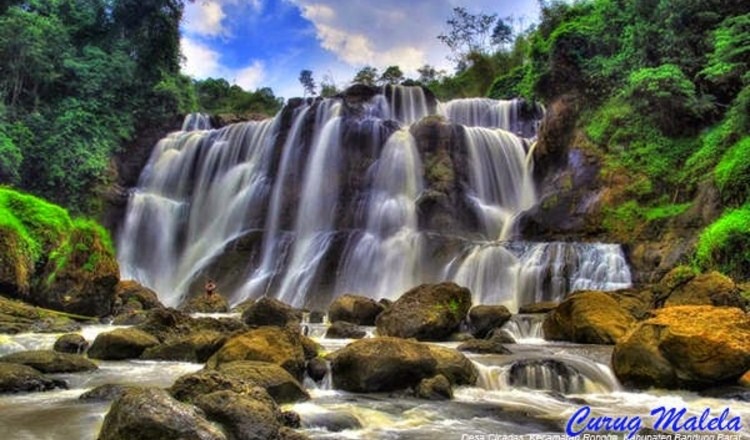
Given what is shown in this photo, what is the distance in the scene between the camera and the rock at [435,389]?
9087mm

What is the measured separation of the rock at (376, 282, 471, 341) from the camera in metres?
14.6

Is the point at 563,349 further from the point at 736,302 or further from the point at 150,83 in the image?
the point at 150,83

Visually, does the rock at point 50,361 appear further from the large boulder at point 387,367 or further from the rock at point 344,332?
the rock at point 344,332

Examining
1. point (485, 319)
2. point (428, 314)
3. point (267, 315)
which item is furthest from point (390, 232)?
point (428, 314)

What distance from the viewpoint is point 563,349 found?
12.8 metres

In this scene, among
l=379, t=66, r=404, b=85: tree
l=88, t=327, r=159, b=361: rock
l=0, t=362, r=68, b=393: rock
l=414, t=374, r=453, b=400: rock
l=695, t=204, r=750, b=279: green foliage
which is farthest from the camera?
l=379, t=66, r=404, b=85: tree

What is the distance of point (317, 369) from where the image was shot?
33.1 ft

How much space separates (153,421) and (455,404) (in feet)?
15.5

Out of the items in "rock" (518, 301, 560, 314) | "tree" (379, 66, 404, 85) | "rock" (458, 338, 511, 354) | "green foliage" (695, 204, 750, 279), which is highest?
"tree" (379, 66, 404, 85)

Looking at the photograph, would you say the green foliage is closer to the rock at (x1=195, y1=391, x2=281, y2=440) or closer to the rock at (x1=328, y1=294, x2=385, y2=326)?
the rock at (x1=328, y1=294, x2=385, y2=326)

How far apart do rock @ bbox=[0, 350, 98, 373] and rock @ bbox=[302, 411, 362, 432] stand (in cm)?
523

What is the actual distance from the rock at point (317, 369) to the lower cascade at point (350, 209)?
11.9m

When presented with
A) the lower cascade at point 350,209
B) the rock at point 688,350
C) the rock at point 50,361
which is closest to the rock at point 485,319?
the lower cascade at point 350,209

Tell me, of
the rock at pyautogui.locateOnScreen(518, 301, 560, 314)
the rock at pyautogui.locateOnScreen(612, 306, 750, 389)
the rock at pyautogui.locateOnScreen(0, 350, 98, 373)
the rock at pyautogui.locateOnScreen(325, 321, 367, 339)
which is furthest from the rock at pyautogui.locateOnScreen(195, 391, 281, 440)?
the rock at pyautogui.locateOnScreen(518, 301, 560, 314)
